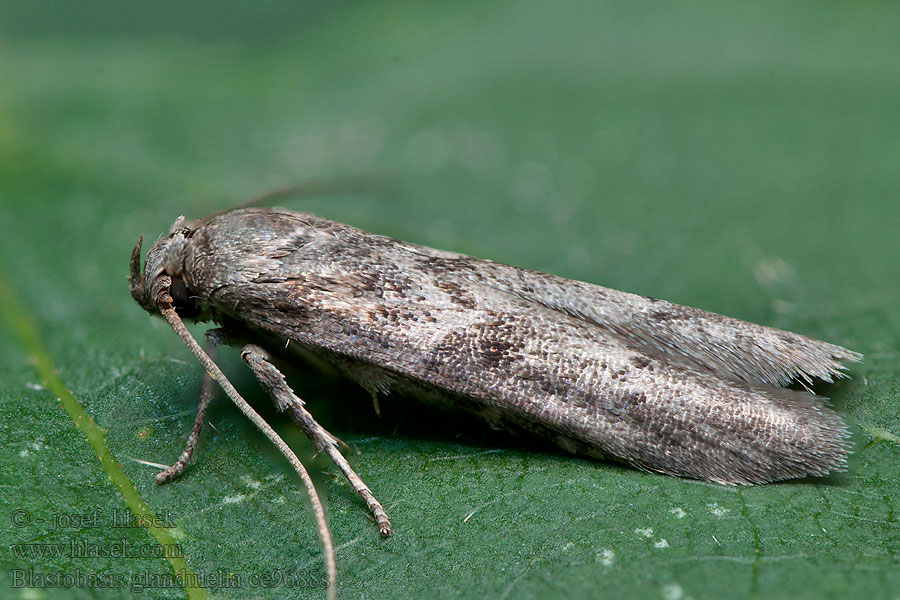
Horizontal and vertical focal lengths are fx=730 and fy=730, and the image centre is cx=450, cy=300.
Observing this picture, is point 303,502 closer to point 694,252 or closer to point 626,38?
point 694,252

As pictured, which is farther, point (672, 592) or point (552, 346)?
point (552, 346)

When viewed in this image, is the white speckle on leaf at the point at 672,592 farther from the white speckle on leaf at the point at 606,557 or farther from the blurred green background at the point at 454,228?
the white speckle on leaf at the point at 606,557

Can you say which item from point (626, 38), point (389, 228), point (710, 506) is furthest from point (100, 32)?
point (710, 506)

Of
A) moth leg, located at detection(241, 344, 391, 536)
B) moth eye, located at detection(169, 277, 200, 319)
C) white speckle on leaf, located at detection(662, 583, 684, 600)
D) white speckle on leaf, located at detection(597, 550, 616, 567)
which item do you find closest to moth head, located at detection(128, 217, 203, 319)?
moth eye, located at detection(169, 277, 200, 319)

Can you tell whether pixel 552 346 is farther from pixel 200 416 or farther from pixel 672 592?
pixel 200 416

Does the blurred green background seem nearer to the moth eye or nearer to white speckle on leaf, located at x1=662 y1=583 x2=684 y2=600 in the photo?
white speckle on leaf, located at x1=662 y1=583 x2=684 y2=600

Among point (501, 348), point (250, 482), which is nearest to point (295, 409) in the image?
point (250, 482)
